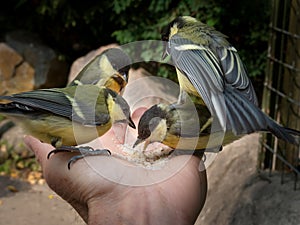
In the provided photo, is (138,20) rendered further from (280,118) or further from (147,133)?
(147,133)

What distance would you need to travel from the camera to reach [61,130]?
7.48 feet

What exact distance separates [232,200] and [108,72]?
1.05m

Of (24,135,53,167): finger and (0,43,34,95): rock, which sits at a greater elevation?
(24,135,53,167): finger

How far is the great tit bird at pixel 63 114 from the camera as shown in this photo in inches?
89.0

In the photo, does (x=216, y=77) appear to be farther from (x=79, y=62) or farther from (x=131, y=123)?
(x=79, y=62)

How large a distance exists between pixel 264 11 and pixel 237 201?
167 centimetres

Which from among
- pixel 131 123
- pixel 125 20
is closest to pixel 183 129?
pixel 131 123

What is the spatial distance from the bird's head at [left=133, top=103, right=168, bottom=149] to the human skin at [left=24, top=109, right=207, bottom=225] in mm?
118

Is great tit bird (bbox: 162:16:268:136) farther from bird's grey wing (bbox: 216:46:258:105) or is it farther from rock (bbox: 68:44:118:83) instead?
rock (bbox: 68:44:118:83)

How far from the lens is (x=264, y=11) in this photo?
398 cm

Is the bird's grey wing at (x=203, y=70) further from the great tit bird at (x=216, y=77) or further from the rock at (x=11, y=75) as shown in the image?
the rock at (x=11, y=75)

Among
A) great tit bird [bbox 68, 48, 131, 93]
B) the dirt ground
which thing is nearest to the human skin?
the dirt ground

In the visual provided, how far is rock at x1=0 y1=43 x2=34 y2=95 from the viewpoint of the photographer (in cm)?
499

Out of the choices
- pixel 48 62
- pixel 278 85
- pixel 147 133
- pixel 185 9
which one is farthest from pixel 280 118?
pixel 48 62
